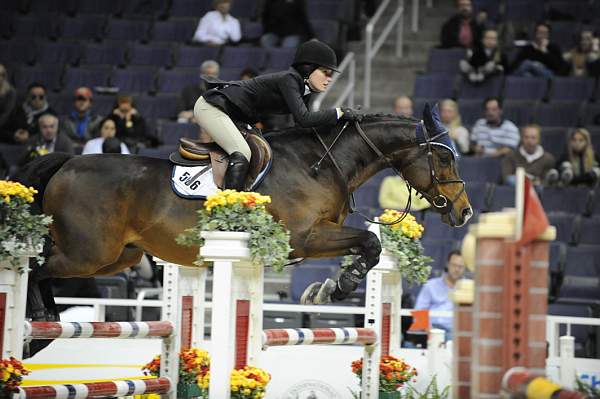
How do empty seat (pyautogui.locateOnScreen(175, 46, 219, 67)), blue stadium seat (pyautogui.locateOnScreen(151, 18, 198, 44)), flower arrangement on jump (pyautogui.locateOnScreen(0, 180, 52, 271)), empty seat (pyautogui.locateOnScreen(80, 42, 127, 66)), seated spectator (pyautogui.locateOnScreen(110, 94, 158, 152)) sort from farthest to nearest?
blue stadium seat (pyautogui.locateOnScreen(151, 18, 198, 44)) → empty seat (pyautogui.locateOnScreen(80, 42, 127, 66)) → empty seat (pyautogui.locateOnScreen(175, 46, 219, 67)) → seated spectator (pyautogui.locateOnScreen(110, 94, 158, 152)) → flower arrangement on jump (pyautogui.locateOnScreen(0, 180, 52, 271))

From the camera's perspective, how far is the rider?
6.41m

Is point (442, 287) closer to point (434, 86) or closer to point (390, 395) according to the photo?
point (390, 395)

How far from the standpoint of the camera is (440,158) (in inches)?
266

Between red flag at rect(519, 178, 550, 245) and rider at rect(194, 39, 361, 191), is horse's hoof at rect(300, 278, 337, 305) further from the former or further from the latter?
red flag at rect(519, 178, 550, 245)

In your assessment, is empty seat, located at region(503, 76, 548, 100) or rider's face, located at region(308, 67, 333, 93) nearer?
rider's face, located at region(308, 67, 333, 93)

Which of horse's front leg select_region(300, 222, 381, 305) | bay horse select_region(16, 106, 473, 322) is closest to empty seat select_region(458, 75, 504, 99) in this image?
bay horse select_region(16, 106, 473, 322)

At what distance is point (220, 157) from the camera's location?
655cm

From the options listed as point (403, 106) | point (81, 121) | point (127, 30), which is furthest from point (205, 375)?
point (127, 30)

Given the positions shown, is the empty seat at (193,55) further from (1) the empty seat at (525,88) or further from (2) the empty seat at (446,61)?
(1) the empty seat at (525,88)

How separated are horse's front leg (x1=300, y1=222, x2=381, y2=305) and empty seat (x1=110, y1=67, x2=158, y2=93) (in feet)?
23.2

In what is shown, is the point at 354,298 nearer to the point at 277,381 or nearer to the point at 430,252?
the point at 430,252

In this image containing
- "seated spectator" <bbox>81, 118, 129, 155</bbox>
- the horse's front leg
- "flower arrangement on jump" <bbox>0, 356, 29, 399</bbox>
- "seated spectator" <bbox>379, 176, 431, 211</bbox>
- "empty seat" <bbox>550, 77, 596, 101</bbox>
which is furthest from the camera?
"empty seat" <bbox>550, 77, 596, 101</bbox>

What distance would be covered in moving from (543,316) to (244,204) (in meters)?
2.07

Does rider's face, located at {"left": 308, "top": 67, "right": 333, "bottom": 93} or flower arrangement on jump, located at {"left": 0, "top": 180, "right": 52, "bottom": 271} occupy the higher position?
rider's face, located at {"left": 308, "top": 67, "right": 333, "bottom": 93}
